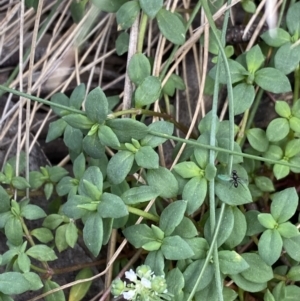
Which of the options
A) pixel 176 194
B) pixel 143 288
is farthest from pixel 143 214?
pixel 143 288

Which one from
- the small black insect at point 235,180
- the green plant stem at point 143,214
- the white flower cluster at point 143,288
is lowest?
the white flower cluster at point 143,288

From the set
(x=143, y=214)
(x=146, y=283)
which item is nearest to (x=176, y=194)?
(x=143, y=214)

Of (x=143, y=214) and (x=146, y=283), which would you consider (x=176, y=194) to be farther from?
(x=146, y=283)

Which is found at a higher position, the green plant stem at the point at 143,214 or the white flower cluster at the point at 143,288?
the green plant stem at the point at 143,214

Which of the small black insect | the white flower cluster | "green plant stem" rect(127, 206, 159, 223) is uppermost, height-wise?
the small black insect

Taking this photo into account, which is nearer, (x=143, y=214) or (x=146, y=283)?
(x=146, y=283)

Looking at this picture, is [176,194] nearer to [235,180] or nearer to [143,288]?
[235,180]

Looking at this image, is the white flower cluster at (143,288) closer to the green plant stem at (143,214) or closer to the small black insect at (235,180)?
the green plant stem at (143,214)

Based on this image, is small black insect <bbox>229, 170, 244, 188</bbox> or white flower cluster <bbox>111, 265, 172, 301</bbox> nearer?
white flower cluster <bbox>111, 265, 172, 301</bbox>

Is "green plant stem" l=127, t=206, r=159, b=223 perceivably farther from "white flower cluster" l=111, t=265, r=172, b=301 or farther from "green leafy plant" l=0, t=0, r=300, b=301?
"white flower cluster" l=111, t=265, r=172, b=301

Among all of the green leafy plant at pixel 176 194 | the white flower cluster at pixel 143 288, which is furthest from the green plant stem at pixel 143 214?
the white flower cluster at pixel 143 288

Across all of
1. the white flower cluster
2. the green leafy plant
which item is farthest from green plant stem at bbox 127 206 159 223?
the white flower cluster
